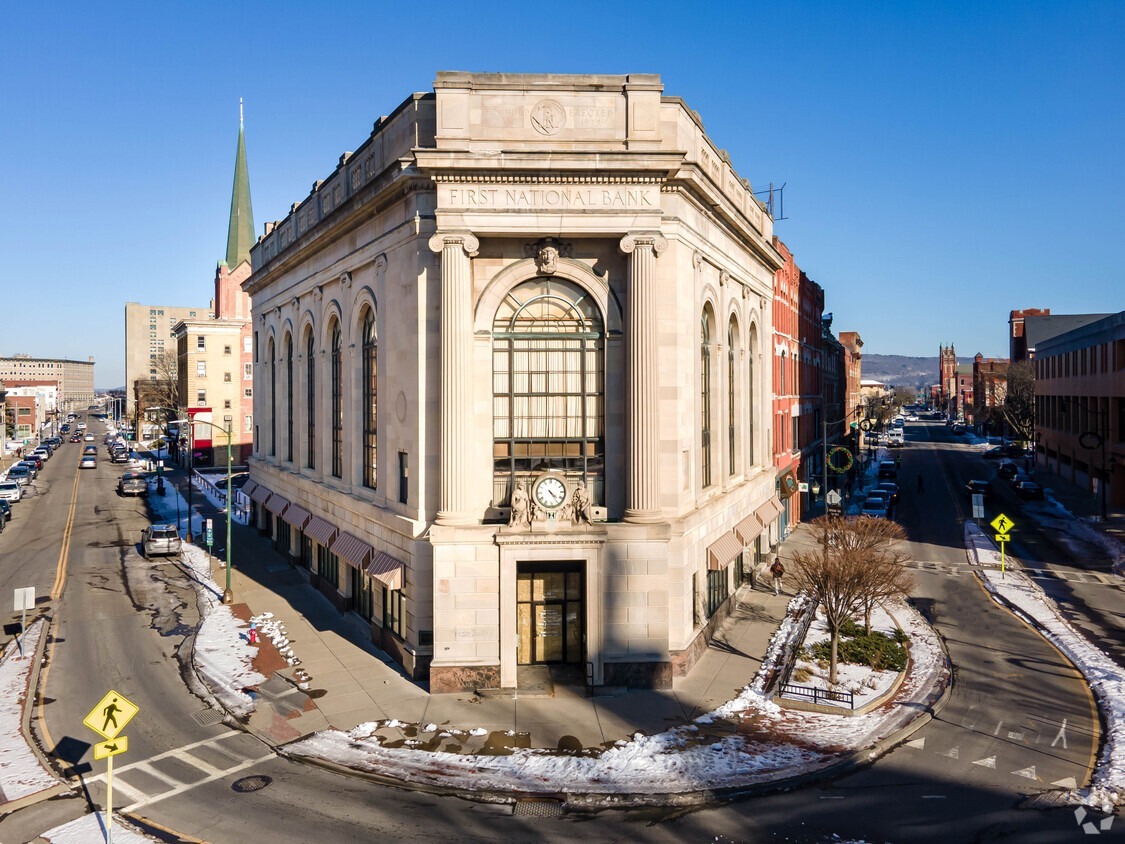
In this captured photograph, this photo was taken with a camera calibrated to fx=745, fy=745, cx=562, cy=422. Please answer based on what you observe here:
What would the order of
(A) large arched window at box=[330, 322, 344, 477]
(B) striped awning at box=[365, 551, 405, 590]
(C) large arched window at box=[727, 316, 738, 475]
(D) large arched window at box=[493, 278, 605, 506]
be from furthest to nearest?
(C) large arched window at box=[727, 316, 738, 475] → (A) large arched window at box=[330, 322, 344, 477] → (B) striped awning at box=[365, 551, 405, 590] → (D) large arched window at box=[493, 278, 605, 506]

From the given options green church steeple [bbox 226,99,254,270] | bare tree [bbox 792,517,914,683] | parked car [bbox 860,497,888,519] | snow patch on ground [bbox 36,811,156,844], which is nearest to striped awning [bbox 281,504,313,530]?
snow patch on ground [bbox 36,811,156,844]

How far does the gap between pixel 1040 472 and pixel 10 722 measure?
80883 mm

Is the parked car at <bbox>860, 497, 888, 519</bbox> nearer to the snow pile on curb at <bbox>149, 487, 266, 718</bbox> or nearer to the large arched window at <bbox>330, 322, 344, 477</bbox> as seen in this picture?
the large arched window at <bbox>330, 322, 344, 477</bbox>

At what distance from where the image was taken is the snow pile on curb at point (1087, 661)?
14.3 meters

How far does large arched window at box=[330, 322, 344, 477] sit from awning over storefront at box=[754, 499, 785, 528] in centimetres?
1718

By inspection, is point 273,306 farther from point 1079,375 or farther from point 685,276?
point 1079,375

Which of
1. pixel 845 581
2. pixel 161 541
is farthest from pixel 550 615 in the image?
pixel 161 541

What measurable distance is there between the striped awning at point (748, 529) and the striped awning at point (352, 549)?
516 inches

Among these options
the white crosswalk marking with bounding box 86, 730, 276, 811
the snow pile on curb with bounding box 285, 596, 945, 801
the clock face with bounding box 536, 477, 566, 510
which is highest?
the clock face with bounding box 536, 477, 566, 510

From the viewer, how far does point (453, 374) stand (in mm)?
20188

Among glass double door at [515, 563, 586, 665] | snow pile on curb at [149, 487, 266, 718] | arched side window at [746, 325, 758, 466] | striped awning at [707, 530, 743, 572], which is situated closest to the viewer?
snow pile on curb at [149, 487, 266, 718]

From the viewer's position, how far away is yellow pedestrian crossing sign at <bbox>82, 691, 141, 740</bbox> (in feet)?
40.3

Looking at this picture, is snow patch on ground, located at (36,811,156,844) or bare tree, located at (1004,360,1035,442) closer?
snow patch on ground, located at (36,811,156,844)

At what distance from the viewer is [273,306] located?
124ft
